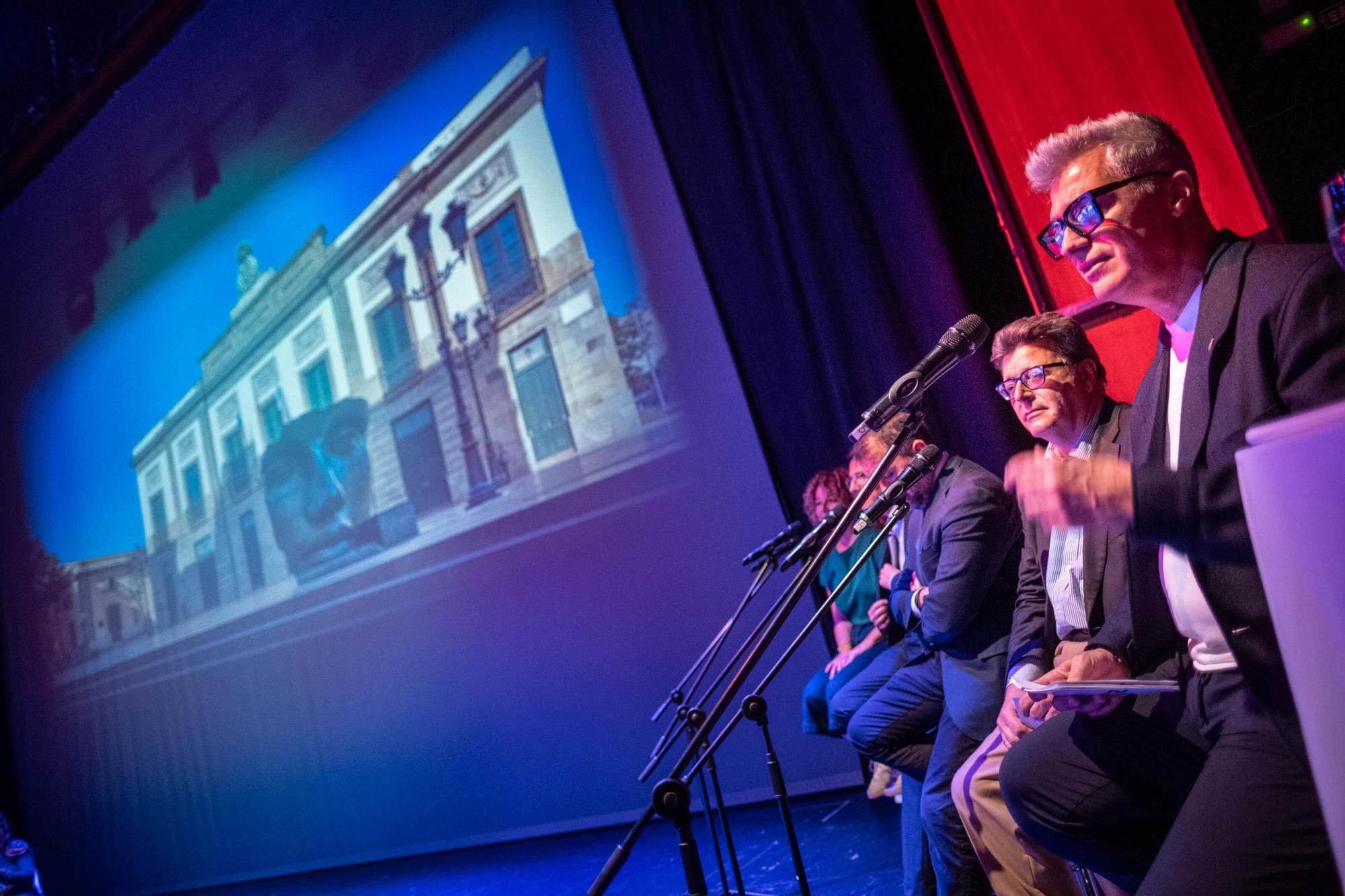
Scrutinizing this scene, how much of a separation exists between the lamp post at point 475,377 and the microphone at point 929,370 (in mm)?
3630

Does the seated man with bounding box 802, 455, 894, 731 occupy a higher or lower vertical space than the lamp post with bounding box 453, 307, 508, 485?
lower

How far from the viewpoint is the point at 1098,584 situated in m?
1.71

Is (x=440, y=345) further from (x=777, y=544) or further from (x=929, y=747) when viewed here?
(x=929, y=747)

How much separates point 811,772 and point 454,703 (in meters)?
2.30

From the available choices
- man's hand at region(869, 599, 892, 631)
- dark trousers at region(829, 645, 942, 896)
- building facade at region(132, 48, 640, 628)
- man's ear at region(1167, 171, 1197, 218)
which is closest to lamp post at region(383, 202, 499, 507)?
building facade at region(132, 48, 640, 628)

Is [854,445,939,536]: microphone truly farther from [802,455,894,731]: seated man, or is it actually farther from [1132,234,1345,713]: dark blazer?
[802,455,894,731]: seated man

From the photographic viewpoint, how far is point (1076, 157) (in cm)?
144

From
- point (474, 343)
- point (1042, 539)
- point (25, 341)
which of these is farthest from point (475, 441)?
point (25, 341)

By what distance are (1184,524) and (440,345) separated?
4.80 m

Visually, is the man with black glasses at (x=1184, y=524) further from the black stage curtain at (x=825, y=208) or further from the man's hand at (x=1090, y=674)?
the black stage curtain at (x=825, y=208)

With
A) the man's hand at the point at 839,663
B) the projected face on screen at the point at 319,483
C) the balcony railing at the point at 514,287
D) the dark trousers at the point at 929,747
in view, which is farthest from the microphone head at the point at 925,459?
the projected face on screen at the point at 319,483

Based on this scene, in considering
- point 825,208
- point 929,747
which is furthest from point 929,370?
point 825,208

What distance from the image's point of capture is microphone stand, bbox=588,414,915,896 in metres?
1.41

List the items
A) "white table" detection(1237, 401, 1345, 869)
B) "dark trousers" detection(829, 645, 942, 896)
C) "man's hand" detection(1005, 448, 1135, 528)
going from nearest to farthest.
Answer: "white table" detection(1237, 401, 1345, 869) → "man's hand" detection(1005, 448, 1135, 528) → "dark trousers" detection(829, 645, 942, 896)
